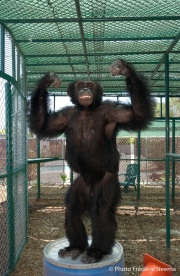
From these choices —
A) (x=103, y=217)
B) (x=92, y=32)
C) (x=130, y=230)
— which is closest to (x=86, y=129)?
(x=103, y=217)

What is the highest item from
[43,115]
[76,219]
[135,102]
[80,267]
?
[135,102]

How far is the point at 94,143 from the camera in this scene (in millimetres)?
3916

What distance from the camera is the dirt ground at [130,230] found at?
5238 millimetres

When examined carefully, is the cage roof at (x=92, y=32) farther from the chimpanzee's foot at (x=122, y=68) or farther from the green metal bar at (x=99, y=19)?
the chimpanzee's foot at (x=122, y=68)

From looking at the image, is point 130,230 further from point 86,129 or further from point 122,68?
point 122,68

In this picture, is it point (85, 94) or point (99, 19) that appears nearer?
point (85, 94)

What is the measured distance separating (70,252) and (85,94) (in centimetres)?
196

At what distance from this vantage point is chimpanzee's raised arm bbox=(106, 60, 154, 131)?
148 inches

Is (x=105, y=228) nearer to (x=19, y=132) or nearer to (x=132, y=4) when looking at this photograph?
(x=19, y=132)

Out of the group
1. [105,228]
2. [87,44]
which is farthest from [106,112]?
[87,44]

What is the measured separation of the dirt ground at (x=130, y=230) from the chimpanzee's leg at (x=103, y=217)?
4.35ft

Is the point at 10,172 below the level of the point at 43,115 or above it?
below

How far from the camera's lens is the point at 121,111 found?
3895 mm

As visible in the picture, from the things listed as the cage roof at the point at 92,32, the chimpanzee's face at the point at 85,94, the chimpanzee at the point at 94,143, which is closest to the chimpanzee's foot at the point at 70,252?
the chimpanzee at the point at 94,143
